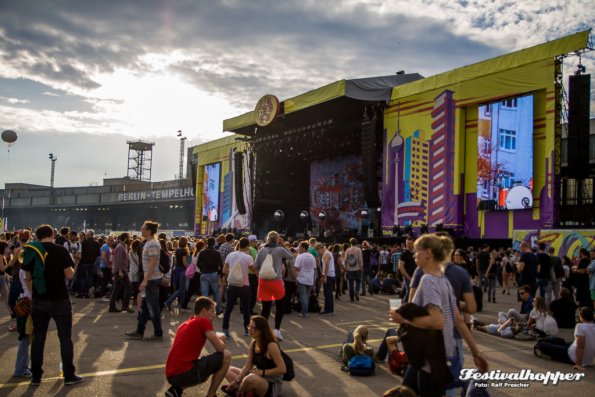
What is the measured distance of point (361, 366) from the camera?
634cm

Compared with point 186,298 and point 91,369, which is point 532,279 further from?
point 91,369

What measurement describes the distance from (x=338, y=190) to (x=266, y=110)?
7.29 m

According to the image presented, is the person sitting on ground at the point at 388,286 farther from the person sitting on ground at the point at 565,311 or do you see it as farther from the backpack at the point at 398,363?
the backpack at the point at 398,363

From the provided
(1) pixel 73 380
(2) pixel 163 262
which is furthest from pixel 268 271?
(1) pixel 73 380

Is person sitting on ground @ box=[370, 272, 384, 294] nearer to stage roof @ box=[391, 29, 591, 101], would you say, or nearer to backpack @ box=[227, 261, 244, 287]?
backpack @ box=[227, 261, 244, 287]

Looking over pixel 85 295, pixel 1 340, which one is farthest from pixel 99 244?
pixel 1 340

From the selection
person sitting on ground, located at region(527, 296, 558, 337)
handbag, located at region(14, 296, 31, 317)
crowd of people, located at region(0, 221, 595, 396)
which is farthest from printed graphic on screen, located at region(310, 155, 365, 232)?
handbag, located at region(14, 296, 31, 317)

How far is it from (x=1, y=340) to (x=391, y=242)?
61.2ft

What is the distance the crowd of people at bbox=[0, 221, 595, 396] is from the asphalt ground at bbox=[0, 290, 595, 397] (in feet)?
0.85

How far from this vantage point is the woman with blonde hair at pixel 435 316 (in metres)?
3.44

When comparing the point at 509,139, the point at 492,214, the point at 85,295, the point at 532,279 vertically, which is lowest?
the point at 85,295

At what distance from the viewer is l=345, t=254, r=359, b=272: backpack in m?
13.8

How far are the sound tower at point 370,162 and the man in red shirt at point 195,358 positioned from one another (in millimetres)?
20179

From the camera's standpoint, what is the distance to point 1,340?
7.87 m
